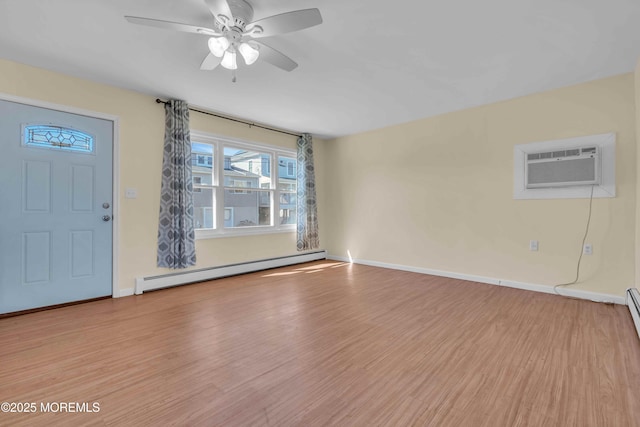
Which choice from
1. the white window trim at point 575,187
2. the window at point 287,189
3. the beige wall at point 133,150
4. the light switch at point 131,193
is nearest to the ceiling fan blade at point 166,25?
the beige wall at point 133,150

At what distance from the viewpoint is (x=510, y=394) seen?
63.0 inches

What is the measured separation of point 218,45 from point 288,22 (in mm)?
643

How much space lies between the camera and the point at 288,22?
6.22 feet

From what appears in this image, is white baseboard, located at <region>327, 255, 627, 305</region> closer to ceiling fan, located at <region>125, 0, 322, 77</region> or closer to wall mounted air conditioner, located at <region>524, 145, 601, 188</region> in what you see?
wall mounted air conditioner, located at <region>524, 145, 601, 188</region>

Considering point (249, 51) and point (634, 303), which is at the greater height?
point (249, 51)

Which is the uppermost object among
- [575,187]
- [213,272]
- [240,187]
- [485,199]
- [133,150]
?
[133,150]

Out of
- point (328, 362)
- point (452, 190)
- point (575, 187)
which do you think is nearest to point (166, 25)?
point (328, 362)

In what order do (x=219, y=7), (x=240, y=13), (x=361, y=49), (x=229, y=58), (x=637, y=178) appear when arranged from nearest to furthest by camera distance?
(x=219, y=7), (x=240, y=13), (x=229, y=58), (x=361, y=49), (x=637, y=178)

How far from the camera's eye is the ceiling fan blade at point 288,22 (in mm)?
1785

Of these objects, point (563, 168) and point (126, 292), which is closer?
point (563, 168)

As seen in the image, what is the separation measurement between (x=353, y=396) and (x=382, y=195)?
3.84m

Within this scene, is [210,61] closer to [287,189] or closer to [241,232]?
[241,232]

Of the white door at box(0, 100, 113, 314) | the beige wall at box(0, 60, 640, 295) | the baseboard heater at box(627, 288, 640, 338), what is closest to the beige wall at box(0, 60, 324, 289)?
the beige wall at box(0, 60, 640, 295)

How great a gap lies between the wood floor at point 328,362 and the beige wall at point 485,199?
1.90 ft
